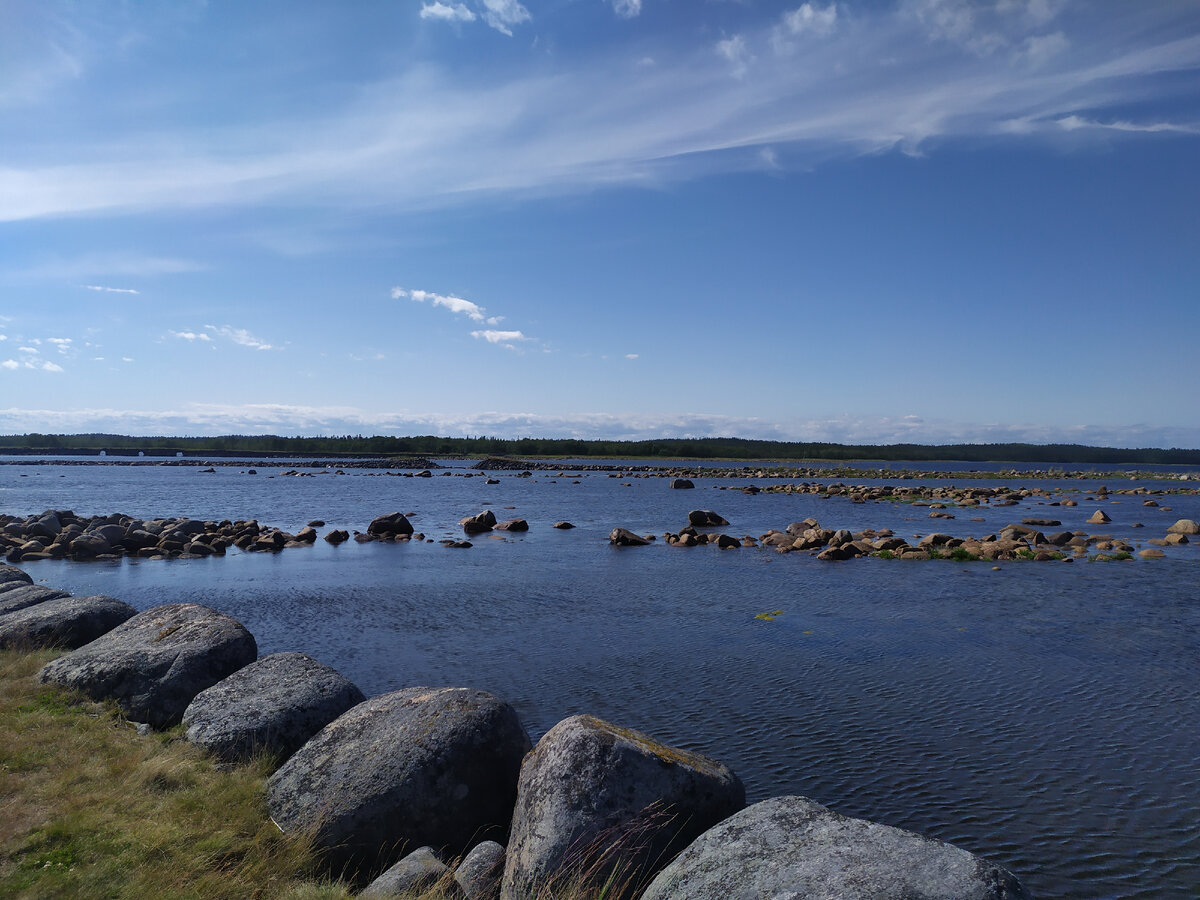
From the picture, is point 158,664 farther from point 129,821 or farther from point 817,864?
point 817,864

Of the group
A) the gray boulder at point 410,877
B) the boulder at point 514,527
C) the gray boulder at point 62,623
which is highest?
the gray boulder at point 62,623

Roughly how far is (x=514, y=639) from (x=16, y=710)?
1037 centimetres

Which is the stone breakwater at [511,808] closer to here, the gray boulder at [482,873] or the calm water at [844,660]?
the gray boulder at [482,873]

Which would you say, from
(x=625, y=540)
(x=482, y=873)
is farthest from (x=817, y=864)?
(x=625, y=540)

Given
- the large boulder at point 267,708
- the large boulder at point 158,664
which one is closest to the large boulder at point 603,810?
the large boulder at point 267,708

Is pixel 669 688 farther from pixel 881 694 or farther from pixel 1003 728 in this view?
pixel 1003 728

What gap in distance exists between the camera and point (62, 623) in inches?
580

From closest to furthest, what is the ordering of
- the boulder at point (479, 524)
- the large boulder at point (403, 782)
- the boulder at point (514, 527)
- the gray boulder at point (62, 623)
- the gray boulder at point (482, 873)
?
the gray boulder at point (482, 873), the large boulder at point (403, 782), the gray boulder at point (62, 623), the boulder at point (479, 524), the boulder at point (514, 527)

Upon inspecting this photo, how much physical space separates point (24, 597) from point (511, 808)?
14.4m

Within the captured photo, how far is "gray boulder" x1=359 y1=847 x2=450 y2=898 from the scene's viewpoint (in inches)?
283

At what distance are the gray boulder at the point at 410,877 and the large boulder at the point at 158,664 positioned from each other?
5808mm

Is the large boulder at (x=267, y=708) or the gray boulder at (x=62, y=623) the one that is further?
the gray boulder at (x=62, y=623)

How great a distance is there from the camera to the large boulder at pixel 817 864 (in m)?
5.30

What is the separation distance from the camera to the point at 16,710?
1094 centimetres
